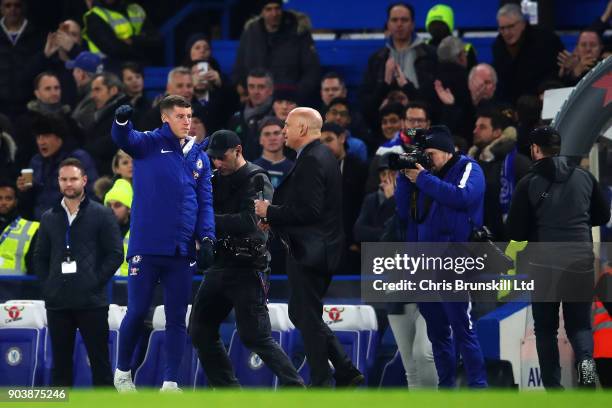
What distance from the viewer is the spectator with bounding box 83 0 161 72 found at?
19.3m

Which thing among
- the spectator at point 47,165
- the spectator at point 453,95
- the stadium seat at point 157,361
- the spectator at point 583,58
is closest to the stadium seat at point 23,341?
the stadium seat at point 157,361

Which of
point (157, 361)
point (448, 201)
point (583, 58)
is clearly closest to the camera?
point (448, 201)

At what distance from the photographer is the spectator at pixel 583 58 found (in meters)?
16.1

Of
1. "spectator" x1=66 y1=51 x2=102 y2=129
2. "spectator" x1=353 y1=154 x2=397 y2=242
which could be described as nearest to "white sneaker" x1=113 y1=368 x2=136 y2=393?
"spectator" x1=353 y1=154 x2=397 y2=242

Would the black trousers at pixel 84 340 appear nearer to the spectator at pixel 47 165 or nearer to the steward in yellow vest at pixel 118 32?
the spectator at pixel 47 165

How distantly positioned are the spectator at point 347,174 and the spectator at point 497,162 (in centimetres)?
118

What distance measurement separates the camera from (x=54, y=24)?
2242 cm

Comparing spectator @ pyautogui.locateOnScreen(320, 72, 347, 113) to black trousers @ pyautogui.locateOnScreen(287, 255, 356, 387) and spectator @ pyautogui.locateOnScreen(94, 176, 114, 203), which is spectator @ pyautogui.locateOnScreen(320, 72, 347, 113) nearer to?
spectator @ pyautogui.locateOnScreen(94, 176, 114, 203)

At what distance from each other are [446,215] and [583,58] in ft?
12.9

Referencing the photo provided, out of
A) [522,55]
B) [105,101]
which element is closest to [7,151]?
[105,101]

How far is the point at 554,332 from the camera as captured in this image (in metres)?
12.9

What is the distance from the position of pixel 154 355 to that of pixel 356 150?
309cm

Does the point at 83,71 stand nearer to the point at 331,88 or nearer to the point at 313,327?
the point at 331,88

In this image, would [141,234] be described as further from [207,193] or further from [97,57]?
[97,57]
